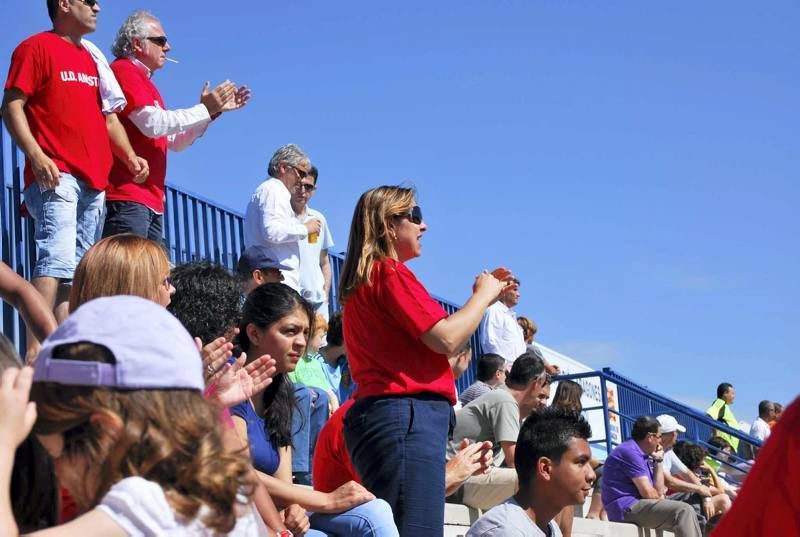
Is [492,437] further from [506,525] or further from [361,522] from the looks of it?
A: [361,522]

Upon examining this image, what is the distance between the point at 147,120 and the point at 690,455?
28.7ft

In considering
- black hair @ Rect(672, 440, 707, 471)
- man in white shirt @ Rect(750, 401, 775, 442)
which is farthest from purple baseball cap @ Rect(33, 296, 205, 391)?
man in white shirt @ Rect(750, 401, 775, 442)

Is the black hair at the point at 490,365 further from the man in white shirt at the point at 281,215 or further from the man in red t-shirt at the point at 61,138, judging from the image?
the man in red t-shirt at the point at 61,138

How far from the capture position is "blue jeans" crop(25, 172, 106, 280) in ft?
19.3

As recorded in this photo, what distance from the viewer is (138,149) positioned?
707cm

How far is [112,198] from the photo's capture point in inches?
267

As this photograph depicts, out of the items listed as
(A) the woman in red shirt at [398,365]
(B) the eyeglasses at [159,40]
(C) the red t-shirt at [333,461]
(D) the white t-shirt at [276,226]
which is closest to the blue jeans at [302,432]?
(C) the red t-shirt at [333,461]

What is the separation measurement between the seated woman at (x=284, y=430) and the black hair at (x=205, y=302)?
0.14 m

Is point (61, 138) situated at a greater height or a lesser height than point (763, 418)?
greater

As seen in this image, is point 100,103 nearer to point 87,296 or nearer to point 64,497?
point 87,296

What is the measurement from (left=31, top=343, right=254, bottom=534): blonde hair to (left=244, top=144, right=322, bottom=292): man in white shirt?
20.3 ft

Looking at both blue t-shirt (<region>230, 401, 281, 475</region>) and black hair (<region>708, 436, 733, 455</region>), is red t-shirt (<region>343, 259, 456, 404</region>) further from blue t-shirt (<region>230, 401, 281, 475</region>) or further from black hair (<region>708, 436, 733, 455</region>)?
black hair (<region>708, 436, 733, 455</region>)

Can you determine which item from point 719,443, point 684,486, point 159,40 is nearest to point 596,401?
point 719,443

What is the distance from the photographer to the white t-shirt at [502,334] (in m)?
12.2
